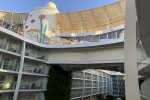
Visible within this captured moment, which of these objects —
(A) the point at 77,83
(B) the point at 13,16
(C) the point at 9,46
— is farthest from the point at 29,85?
(B) the point at 13,16

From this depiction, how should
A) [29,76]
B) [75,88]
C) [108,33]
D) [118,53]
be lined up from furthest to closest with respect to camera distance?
[75,88]
[108,33]
[29,76]
[118,53]

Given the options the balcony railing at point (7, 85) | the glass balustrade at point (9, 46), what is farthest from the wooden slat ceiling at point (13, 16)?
the balcony railing at point (7, 85)

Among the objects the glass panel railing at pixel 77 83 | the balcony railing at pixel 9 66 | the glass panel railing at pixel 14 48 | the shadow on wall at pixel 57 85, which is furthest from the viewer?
the glass panel railing at pixel 77 83

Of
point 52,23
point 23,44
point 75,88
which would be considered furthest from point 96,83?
point 23,44

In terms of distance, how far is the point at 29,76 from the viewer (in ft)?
79.7

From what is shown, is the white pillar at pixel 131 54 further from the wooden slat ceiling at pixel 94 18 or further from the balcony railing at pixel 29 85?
the wooden slat ceiling at pixel 94 18

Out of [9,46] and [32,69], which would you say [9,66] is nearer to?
[9,46]

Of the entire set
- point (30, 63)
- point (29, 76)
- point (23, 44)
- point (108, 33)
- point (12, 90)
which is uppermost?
point (108, 33)

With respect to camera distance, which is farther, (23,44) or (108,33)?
(108,33)

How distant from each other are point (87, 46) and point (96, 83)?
30883 millimetres

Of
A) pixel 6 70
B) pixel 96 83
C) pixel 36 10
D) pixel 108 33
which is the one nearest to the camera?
pixel 6 70

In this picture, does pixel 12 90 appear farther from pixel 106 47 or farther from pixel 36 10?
pixel 36 10

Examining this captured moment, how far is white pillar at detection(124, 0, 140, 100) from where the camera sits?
9.91 metres

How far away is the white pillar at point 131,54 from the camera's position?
32.5ft
